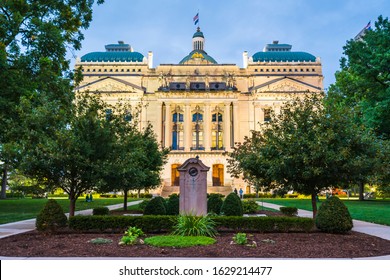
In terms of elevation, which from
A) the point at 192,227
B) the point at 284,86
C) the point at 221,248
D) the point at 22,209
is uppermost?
the point at 284,86

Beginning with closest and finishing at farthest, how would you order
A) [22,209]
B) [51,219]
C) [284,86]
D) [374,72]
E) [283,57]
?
[51,219] < [22,209] < [374,72] < [284,86] < [283,57]

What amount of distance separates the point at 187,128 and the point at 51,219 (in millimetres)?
55371

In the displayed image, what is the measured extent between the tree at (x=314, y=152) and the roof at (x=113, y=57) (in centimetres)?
6297

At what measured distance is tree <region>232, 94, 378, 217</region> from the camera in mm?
14758

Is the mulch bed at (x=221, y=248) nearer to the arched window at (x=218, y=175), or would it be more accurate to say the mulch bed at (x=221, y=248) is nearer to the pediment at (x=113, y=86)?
the arched window at (x=218, y=175)

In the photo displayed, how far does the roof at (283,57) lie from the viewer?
247 ft

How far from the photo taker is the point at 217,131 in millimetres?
68875

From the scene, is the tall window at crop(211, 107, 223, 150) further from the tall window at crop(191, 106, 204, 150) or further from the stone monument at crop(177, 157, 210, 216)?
the stone monument at crop(177, 157, 210, 216)

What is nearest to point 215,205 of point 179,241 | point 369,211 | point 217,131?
point 179,241

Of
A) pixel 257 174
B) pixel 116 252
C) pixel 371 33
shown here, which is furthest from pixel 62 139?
pixel 371 33

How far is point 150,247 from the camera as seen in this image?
10.2 meters

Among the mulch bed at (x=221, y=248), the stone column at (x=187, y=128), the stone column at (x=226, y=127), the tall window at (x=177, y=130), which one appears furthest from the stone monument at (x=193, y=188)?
the tall window at (x=177, y=130)

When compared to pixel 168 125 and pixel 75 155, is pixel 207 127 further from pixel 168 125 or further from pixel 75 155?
pixel 75 155

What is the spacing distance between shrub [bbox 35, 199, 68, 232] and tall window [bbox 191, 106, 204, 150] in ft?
179
